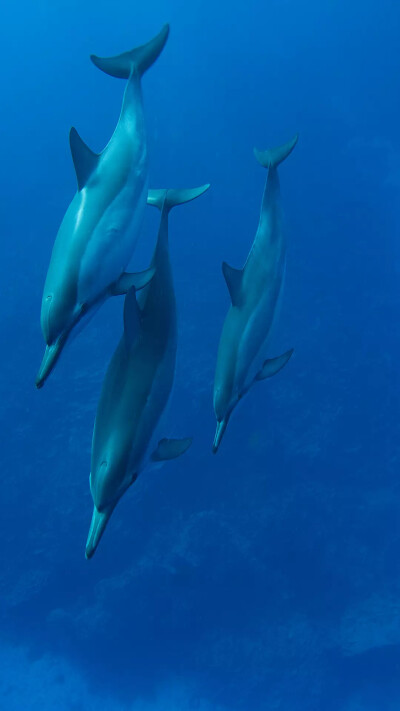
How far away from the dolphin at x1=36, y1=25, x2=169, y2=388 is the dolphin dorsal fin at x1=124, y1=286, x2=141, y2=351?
0.86 ft

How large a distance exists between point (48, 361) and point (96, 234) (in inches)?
36.5

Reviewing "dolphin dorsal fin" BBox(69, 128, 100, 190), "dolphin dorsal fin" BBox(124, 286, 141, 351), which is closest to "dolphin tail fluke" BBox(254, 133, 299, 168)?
"dolphin dorsal fin" BBox(69, 128, 100, 190)

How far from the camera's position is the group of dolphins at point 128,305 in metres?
3.58

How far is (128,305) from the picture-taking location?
3725 millimetres

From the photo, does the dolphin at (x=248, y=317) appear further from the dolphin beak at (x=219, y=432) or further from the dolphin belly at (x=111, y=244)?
the dolphin belly at (x=111, y=244)

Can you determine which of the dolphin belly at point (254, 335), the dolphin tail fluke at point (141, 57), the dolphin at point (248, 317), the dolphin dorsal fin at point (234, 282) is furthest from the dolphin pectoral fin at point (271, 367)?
the dolphin tail fluke at point (141, 57)

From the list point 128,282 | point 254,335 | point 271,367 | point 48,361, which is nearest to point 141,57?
point 128,282

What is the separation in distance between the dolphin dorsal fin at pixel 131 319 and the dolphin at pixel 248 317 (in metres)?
0.83

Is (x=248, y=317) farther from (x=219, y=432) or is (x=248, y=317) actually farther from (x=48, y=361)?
(x=48, y=361)

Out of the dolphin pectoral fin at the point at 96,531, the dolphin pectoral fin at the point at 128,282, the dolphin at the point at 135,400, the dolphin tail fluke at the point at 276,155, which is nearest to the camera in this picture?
the dolphin pectoral fin at the point at 96,531

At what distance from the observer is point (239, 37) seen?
31.5 metres

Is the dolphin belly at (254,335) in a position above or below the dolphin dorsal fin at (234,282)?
below

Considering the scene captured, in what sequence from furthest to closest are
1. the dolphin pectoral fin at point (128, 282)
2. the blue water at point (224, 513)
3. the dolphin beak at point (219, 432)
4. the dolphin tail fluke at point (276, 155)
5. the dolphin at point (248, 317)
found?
the blue water at point (224, 513), the dolphin tail fluke at point (276, 155), the dolphin at point (248, 317), the dolphin beak at point (219, 432), the dolphin pectoral fin at point (128, 282)

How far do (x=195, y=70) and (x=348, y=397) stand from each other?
72.3 feet
